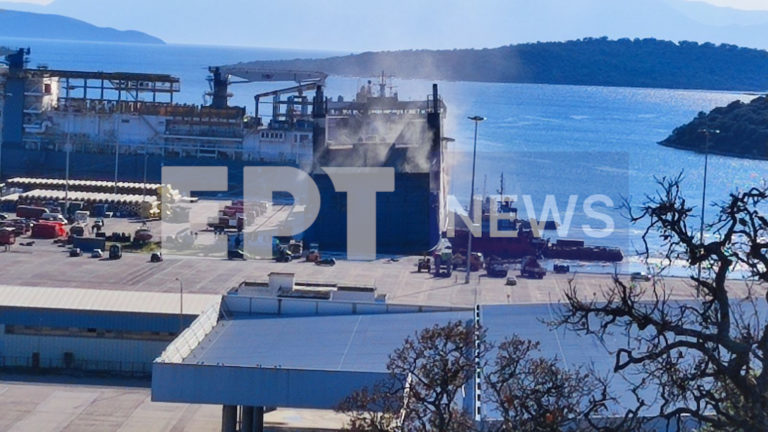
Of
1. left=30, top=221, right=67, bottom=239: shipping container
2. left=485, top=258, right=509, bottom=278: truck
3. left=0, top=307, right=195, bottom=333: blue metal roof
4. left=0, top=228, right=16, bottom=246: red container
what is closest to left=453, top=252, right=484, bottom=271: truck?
left=485, top=258, right=509, bottom=278: truck

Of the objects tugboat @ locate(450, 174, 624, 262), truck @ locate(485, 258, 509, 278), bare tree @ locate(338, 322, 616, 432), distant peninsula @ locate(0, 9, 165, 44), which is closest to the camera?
bare tree @ locate(338, 322, 616, 432)

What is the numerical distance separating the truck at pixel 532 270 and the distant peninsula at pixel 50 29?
6347 inches

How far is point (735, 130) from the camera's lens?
44.4 m

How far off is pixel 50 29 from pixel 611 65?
107m

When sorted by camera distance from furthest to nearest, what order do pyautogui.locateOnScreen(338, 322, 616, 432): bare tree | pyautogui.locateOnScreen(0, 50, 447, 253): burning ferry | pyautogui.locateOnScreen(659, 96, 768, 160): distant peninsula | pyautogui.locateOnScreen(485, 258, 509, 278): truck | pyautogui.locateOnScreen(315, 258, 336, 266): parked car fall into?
pyautogui.locateOnScreen(659, 96, 768, 160): distant peninsula → pyautogui.locateOnScreen(0, 50, 447, 253): burning ferry → pyautogui.locateOnScreen(315, 258, 336, 266): parked car → pyautogui.locateOnScreen(485, 258, 509, 278): truck → pyautogui.locateOnScreen(338, 322, 616, 432): bare tree

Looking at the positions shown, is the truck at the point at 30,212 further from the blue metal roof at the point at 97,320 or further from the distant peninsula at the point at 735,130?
the distant peninsula at the point at 735,130

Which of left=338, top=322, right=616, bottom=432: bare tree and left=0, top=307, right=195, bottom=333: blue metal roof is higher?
left=338, top=322, right=616, bottom=432: bare tree

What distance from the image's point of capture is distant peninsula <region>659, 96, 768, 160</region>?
42984 millimetres

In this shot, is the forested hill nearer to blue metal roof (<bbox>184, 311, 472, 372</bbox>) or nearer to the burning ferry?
the burning ferry

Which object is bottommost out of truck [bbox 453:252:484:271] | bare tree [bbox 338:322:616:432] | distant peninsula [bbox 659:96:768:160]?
truck [bbox 453:252:484:271]

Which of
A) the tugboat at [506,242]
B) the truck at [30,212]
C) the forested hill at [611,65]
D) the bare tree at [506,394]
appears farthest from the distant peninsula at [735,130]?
the bare tree at [506,394]

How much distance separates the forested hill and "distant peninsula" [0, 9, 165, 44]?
88202 millimetres

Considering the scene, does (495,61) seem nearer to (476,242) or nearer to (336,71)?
(336,71)

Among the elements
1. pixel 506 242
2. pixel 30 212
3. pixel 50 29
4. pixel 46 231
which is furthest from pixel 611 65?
pixel 50 29
